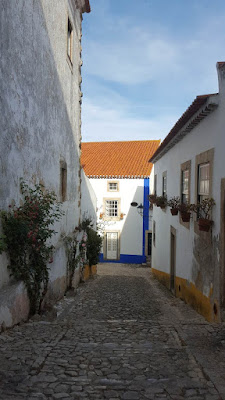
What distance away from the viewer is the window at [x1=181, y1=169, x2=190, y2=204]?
8.52 metres

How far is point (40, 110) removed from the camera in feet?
20.8

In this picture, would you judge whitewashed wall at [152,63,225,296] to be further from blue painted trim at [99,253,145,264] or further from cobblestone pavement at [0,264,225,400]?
blue painted trim at [99,253,145,264]

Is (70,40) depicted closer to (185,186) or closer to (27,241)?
(185,186)

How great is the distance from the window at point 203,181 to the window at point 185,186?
3.80 feet

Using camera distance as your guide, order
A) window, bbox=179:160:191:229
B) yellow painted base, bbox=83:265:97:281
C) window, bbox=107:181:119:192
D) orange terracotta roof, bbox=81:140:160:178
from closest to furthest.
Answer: window, bbox=179:160:191:229 → yellow painted base, bbox=83:265:97:281 → orange terracotta roof, bbox=81:140:160:178 → window, bbox=107:181:119:192

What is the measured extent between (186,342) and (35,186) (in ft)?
12.1

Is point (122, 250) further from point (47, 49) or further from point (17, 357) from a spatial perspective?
point (17, 357)

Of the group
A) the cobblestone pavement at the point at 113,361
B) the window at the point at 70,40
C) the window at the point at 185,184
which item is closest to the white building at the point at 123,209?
the window at the point at 185,184

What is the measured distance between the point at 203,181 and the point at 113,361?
4437mm

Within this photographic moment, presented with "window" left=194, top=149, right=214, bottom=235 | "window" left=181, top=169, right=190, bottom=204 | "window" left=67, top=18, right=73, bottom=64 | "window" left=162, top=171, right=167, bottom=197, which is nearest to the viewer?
"window" left=194, top=149, right=214, bottom=235

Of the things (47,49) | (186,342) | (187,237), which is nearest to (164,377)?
(186,342)

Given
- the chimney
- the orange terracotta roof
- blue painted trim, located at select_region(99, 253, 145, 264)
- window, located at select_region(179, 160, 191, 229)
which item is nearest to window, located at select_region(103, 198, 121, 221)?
the orange terracotta roof

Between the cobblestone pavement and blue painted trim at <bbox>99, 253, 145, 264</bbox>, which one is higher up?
the cobblestone pavement

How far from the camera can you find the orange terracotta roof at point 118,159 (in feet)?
75.6
